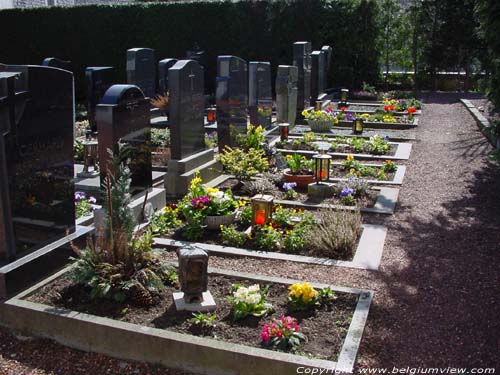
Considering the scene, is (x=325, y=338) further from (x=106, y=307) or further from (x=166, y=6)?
(x=166, y=6)

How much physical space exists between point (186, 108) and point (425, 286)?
15.8 feet

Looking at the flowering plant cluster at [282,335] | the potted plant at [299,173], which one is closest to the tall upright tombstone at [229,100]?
the potted plant at [299,173]

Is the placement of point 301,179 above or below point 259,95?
below

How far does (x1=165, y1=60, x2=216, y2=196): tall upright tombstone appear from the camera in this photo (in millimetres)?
8328

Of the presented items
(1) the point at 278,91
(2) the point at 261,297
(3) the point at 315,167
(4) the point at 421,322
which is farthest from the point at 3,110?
(1) the point at 278,91

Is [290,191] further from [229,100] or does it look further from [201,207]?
[229,100]

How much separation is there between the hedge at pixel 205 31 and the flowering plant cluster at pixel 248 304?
18312mm

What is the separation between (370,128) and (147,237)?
34.1ft

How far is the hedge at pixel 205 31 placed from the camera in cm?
2219

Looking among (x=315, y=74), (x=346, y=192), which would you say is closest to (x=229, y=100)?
(x=346, y=192)

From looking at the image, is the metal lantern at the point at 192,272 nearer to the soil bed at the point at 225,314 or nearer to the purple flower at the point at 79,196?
the soil bed at the point at 225,314

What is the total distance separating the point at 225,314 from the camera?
15.0 ft

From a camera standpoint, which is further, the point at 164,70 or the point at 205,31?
the point at 205,31

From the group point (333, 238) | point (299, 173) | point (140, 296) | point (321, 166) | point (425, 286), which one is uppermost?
point (321, 166)
